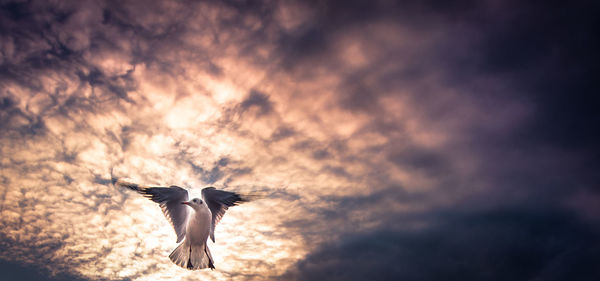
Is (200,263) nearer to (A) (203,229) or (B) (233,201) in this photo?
(A) (203,229)

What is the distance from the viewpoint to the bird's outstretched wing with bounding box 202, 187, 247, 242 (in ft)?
27.8

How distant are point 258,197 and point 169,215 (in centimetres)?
264

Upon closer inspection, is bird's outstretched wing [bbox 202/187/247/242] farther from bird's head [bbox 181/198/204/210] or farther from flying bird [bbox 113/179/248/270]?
bird's head [bbox 181/198/204/210]

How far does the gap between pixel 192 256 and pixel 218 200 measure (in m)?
1.58

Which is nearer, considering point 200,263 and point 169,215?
point 200,263

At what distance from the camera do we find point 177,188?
843 centimetres

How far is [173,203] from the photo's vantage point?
8703 mm

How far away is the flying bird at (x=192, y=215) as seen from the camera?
765cm

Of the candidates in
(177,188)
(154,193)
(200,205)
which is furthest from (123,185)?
(200,205)

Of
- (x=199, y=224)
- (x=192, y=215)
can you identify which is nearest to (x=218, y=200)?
(x=192, y=215)

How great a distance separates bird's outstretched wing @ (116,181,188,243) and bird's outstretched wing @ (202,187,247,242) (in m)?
0.63

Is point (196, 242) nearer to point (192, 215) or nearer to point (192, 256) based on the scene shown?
point (192, 256)

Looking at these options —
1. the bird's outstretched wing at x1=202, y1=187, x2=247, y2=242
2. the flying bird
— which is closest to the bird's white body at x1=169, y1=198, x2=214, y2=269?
the flying bird

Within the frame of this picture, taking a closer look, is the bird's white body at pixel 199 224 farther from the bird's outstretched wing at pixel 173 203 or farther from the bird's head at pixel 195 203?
the bird's outstretched wing at pixel 173 203
